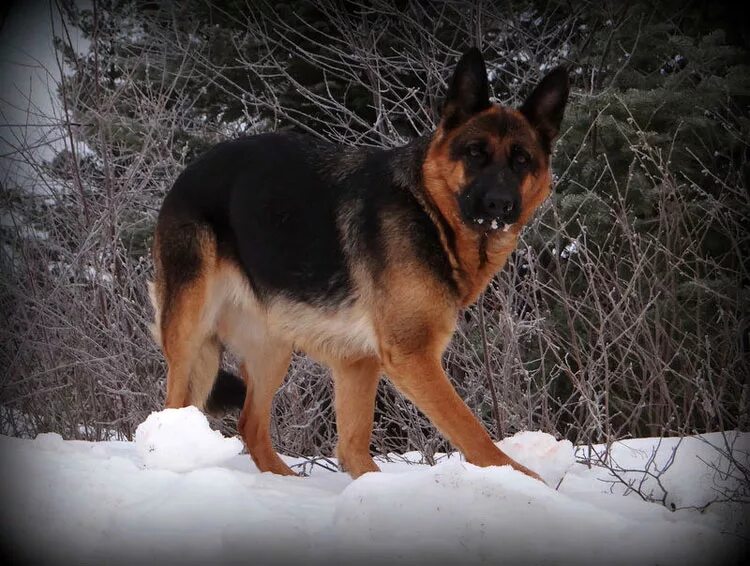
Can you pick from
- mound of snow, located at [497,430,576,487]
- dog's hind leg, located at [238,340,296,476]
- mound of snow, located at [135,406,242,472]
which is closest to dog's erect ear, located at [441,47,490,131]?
mound of snow, located at [497,430,576,487]

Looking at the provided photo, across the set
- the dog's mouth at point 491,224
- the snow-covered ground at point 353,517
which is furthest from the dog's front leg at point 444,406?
the dog's mouth at point 491,224

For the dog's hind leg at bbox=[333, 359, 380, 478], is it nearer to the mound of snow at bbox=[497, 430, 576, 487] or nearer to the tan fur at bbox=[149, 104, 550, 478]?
the tan fur at bbox=[149, 104, 550, 478]

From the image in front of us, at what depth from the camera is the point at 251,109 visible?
29.0ft

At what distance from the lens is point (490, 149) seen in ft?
11.6

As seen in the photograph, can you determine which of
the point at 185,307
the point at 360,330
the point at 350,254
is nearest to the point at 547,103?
the point at 350,254

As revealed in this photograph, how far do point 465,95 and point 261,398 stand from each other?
6.60 ft

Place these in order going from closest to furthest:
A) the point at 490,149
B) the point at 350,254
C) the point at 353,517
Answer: the point at 353,517 < the point at 490,149 < the point at 350,254

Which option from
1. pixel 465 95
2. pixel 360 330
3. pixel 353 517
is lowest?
pixel 353 517

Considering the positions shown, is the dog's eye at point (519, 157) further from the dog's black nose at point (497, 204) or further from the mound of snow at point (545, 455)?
the mound of snow at point (545, 455)

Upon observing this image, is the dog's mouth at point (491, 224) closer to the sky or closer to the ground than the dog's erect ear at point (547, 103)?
closer to the ground

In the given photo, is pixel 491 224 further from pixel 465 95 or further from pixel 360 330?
pixel 360 330

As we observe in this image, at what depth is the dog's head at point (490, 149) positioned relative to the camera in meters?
3.46

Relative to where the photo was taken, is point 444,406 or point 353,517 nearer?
point 353,517

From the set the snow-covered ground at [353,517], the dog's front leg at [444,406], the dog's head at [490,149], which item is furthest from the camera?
the dog's head at [490,149]
